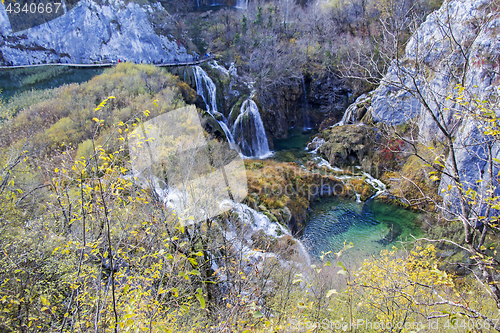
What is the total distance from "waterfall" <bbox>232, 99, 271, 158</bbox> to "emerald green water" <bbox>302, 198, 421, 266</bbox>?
7.65 m

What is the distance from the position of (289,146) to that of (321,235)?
11923 mm

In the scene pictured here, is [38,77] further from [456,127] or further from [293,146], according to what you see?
[456,127]

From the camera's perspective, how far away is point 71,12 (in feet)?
70.3


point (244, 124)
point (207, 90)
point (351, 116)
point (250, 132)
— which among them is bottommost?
point (250, 132)

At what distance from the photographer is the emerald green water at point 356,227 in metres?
12.3

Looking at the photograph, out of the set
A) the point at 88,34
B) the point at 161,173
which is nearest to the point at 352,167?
the point at 161,173

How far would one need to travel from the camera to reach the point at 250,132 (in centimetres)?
2144

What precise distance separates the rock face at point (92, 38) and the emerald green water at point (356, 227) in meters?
21.0

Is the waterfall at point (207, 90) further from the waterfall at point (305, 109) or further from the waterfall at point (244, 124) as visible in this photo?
the waterfall at point (305, 109)

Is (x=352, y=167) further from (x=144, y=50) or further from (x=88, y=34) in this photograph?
(x=88, y=34)

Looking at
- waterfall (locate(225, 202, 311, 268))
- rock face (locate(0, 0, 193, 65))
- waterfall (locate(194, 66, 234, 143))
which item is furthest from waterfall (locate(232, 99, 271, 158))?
rock face (locate(0, 0, 193, 65))

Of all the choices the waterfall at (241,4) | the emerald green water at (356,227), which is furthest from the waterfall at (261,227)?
the waterfall at (241,4)

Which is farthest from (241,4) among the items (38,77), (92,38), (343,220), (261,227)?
(261,227)

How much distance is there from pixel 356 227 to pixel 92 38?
1024 inches
